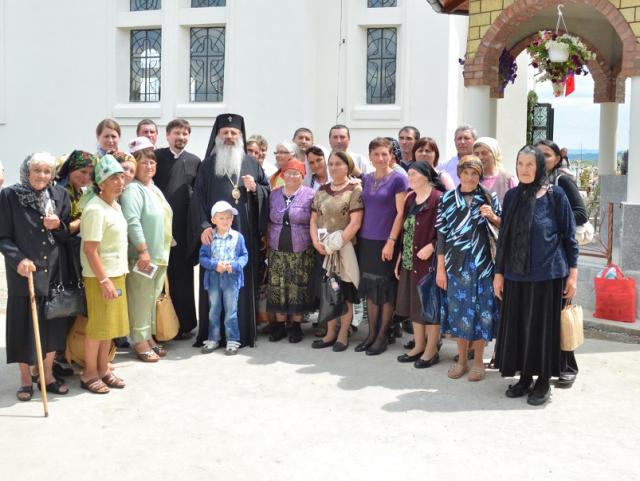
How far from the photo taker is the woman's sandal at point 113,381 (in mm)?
5711

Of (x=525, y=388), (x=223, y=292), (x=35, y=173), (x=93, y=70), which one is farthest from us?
(x=93, y=70)

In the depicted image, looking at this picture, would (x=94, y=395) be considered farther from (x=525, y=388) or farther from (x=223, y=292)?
(x=525, y=388)

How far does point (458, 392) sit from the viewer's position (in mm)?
5672

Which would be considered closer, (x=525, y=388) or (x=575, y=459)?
(x=575, y=459)

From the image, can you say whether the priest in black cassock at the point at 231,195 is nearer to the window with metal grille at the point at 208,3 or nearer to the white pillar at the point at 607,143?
the window with metal grille at the point at 208,3

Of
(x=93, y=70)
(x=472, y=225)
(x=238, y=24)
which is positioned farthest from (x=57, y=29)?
(x=472, y=225)

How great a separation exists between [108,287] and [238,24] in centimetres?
870

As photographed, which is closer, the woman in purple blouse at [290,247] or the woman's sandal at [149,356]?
the woman's sandal at [149,356]

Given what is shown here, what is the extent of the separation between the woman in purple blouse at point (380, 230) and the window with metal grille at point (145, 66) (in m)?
8.82

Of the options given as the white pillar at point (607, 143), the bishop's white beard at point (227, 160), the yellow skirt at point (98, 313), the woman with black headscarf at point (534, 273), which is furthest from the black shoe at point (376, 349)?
the white pillar at point (607, 143)

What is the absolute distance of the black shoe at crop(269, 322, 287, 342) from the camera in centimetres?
718

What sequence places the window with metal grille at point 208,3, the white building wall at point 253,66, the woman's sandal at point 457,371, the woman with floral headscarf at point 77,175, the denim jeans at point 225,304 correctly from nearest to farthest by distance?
the woman with floral headscarf at point 77,175 < the woman's sandal at point 457,371 < the denim jeans at point 225,304 < the white building wall at point 253,66 < the window with metal grille at point 208,3

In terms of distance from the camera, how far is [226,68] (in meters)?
13.4

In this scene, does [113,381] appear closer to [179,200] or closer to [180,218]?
[180,218]
